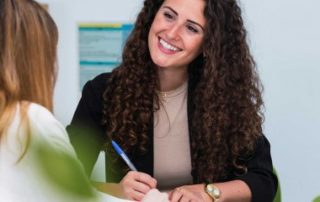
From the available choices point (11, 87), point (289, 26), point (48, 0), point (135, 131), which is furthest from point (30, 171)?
point (48, 0)

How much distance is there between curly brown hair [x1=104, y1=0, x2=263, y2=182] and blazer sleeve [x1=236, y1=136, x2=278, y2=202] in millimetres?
21

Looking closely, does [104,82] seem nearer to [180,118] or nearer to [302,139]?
[180,118]

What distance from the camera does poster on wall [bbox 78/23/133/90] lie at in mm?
1755

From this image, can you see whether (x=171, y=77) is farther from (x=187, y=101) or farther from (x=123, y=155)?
(x=123, y=155)

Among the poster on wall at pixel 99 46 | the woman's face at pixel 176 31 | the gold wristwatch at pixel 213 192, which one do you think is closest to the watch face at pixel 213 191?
the gold wristwatch at pixel 213 192

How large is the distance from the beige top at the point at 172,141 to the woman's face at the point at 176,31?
118mm

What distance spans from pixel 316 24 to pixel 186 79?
619mm

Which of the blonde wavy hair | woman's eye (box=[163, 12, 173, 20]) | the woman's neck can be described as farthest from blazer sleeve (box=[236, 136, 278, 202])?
the blonde wavy hair

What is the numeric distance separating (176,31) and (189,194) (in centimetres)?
41

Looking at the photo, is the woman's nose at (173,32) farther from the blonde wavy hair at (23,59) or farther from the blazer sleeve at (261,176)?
the blonde wavy hair at (23,59)

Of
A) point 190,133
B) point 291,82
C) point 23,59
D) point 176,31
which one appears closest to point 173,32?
point 176,31

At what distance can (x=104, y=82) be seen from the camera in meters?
1.17

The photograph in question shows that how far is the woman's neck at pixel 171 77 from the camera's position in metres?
1.17

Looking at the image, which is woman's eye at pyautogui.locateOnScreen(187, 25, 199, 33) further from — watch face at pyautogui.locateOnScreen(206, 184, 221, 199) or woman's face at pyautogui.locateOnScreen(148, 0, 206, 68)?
watch face at pyautogui.locateOnScreen(206, 184, 221, 199)
